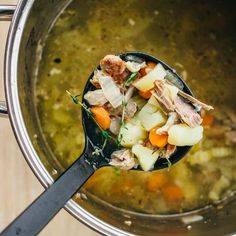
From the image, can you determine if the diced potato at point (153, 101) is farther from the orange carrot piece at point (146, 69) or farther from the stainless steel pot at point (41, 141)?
the stainless steel pot at point (41, 141)

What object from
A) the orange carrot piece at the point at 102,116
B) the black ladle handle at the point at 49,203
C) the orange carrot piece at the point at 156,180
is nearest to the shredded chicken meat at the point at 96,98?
the orange carrot piece at the point at 102,116

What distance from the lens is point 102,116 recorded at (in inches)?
49.1

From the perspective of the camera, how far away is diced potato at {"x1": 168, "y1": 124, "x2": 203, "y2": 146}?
1.21 metres

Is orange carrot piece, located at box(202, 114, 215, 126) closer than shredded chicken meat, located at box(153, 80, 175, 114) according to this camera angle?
No

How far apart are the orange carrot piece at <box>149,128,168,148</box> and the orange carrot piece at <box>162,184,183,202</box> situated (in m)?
0.27

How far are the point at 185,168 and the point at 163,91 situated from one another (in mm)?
318

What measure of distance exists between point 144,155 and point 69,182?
0.16 meters

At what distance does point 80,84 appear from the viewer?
147 cm

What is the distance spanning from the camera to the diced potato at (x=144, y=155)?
1.24 meters

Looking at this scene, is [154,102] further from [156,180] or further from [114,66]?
[156,180]

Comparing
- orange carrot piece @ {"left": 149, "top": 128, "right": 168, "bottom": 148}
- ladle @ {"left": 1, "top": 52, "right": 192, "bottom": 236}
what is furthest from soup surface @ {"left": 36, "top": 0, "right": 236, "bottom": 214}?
orange carrot piece @ {"left": 149, "top": 128, "right": 168, "bottom": 148}

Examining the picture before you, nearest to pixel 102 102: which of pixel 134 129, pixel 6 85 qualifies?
pixel 134 129

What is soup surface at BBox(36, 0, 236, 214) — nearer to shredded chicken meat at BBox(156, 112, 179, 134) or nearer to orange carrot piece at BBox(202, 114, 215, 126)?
orange carrot piece at BBox(202, 114, 215, 126)

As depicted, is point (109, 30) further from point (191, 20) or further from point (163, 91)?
point (163, 91)
